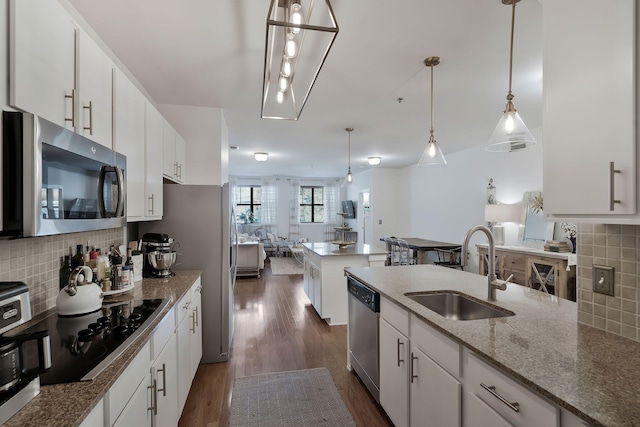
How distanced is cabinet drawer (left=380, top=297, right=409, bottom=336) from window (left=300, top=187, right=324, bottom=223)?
813 cm

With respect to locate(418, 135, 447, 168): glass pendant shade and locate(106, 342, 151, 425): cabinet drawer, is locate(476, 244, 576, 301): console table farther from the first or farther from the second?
locate(106, 342, 151, 425): cabinet drawer

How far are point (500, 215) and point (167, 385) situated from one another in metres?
4.68

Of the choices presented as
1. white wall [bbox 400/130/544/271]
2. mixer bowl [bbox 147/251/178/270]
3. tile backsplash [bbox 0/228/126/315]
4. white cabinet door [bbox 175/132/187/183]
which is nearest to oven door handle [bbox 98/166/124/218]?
tile backsplash [bbox 0/228/126/315]

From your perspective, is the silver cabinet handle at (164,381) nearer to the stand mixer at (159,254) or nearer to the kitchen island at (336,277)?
the stand mixer at (159,254)

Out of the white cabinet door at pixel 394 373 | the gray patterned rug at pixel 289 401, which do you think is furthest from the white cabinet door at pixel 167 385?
the white cabinet door at pixel 394 373

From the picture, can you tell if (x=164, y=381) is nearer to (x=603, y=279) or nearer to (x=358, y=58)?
Answer: (x=603, y=279)

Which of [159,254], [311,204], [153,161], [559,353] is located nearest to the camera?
[559,353]

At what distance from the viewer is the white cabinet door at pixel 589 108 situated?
94 centimetres

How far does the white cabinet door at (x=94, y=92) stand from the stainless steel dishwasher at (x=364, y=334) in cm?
188

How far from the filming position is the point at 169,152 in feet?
8.63

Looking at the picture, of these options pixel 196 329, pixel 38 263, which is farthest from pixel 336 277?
pixel 38 263

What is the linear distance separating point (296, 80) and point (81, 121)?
1.79m

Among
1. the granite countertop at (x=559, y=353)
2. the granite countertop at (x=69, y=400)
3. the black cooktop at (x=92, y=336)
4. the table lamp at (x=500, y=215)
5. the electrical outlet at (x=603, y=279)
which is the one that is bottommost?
the granite countertop at (x=69, y=400)

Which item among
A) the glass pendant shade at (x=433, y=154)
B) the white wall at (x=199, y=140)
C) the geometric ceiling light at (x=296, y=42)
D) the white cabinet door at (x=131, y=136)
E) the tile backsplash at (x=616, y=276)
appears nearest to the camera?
the tile backsplash at (x=616, y=276)
